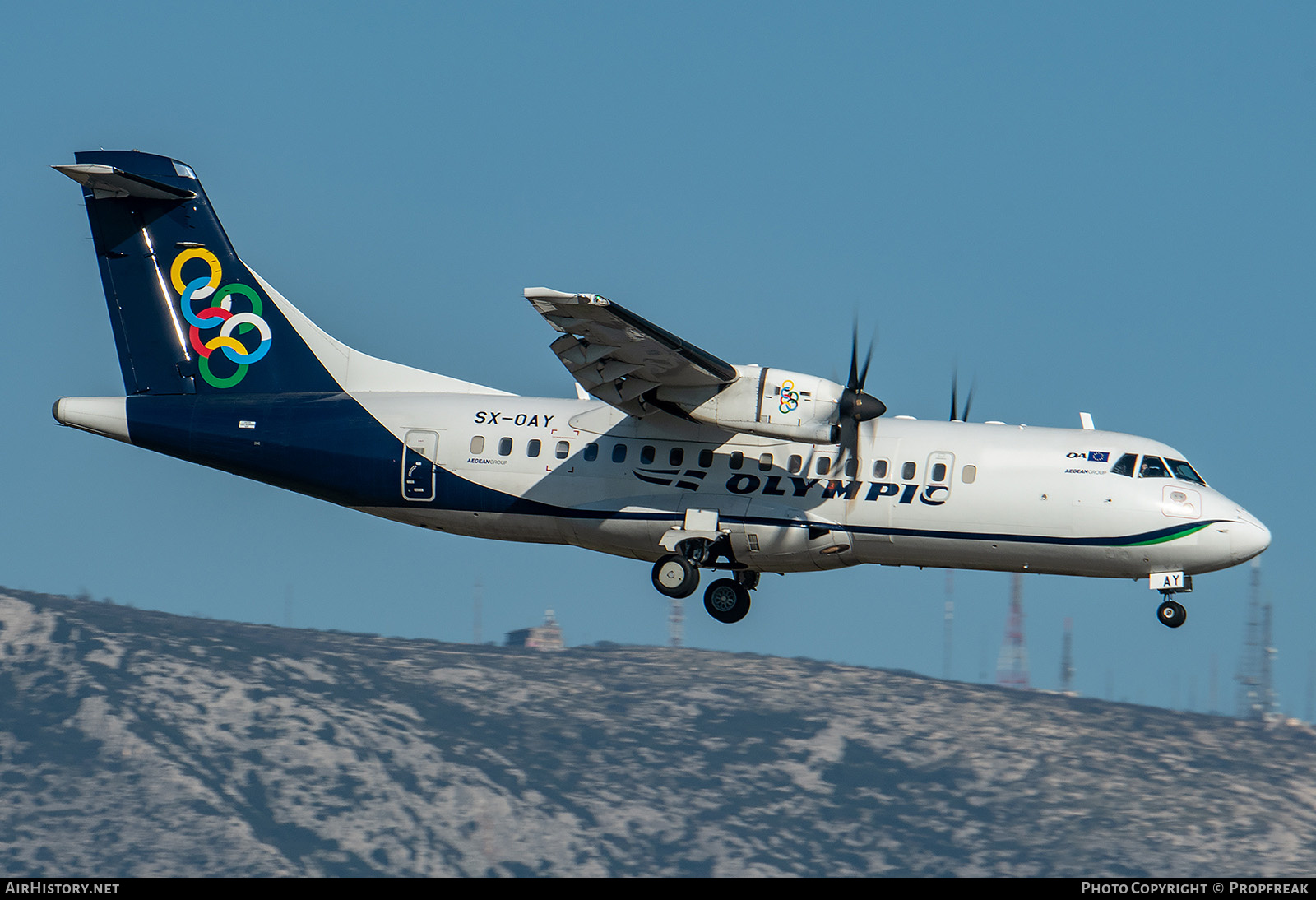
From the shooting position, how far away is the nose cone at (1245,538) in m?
25.0

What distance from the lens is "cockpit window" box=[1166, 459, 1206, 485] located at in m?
25.7

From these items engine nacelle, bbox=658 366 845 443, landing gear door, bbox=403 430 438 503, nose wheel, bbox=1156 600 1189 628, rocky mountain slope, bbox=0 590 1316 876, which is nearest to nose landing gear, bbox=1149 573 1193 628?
nose wheel, bbox=1156 600 1189 628

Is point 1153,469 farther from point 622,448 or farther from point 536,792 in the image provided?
point 536,792

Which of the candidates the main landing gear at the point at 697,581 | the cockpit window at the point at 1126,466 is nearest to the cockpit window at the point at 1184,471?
the cockpit window at the point at 1126,466

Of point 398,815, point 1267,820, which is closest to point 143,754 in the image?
point 398,815

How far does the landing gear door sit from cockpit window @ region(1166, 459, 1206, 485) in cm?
1303

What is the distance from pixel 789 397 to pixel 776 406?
0.85 feet

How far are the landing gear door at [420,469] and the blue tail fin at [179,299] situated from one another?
7.64 feet

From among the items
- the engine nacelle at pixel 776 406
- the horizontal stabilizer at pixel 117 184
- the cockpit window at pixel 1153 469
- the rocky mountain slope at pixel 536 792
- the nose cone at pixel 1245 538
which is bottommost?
the rocky mountain slope at pixel 536 792

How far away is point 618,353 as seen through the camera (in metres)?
24.5

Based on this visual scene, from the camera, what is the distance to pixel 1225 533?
81.9ft

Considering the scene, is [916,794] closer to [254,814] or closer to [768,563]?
[254,814]

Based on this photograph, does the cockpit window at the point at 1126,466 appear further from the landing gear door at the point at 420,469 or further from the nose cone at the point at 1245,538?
Answer: the landing gear door at the point at 420,469
